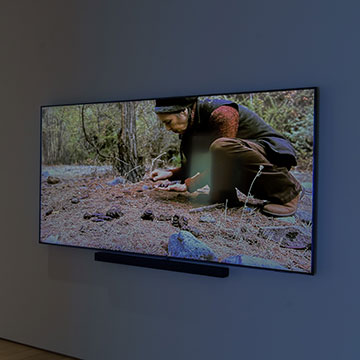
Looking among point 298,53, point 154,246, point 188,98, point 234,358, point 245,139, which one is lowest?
point 234,358

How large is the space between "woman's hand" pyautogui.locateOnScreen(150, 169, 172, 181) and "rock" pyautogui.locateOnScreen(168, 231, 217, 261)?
34cm

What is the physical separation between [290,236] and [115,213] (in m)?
1.09

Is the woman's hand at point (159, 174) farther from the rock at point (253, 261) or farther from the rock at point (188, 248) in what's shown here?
the rock at point (253, 261)

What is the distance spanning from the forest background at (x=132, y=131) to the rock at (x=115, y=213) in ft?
0.69

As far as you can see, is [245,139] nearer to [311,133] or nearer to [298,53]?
[311,133]

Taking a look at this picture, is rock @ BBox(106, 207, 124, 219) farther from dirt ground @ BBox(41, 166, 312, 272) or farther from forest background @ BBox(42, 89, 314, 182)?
forest background @ BBox(42, 89, 314, 182)

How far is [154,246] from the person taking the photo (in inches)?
111

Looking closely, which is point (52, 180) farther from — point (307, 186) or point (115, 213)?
point (307, 186)

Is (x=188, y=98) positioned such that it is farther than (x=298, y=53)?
Yes

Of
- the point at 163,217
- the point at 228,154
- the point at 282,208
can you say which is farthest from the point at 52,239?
the point at 282,208
